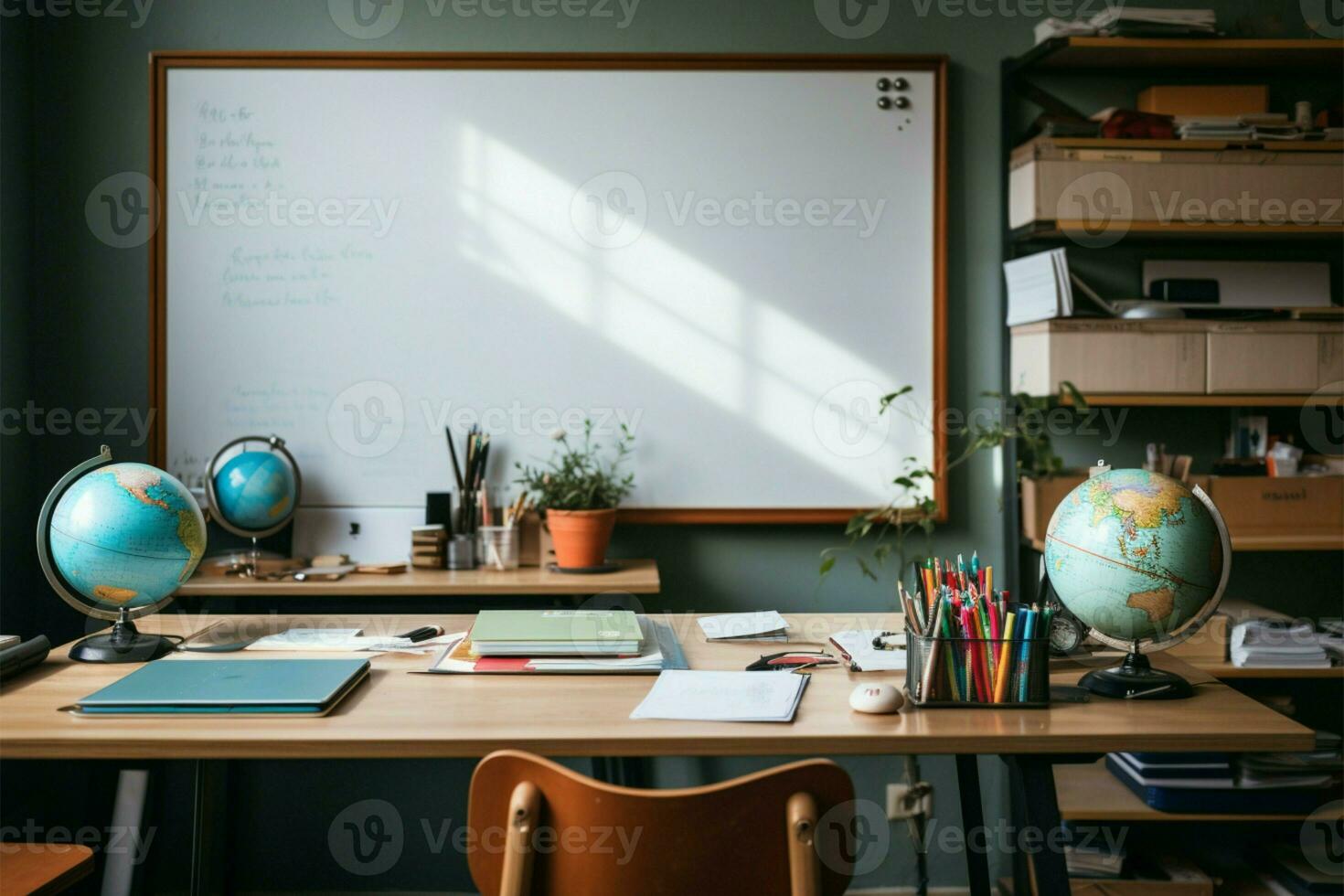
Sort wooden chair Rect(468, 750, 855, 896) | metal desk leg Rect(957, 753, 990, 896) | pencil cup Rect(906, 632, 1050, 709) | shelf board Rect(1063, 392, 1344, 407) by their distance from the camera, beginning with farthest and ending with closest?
shelf board Rect(1063, 392, 1344, 407) → metal desk leg Rect(957, 753, 990, 896) → pencil cup Rect(906, 632, 1050, 709) → wooden chair Rect(468, 750, 855, 896)

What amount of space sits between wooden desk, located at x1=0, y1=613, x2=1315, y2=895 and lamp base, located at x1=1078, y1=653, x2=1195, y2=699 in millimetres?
21

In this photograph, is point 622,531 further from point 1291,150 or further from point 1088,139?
point 1291,150

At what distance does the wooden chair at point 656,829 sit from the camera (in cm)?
120

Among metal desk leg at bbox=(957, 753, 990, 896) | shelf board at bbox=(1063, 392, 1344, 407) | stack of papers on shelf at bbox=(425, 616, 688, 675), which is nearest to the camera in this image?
stack of papers on shelf at bbox=(425, 616, 688, 675)

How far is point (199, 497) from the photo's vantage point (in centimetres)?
267

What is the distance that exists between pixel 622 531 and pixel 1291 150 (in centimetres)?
192

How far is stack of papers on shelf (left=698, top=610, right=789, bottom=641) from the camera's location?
1911 millimetres

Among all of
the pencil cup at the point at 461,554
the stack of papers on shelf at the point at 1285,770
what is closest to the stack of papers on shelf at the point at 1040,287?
the stack of papers on shelf at the point at 1285,770

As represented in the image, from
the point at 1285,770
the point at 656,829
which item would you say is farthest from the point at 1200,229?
the point at 656,829

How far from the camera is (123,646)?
1.74m

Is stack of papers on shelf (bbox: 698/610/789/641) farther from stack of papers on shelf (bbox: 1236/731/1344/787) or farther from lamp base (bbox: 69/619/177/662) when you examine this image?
stack of papers on shelf (bbox: 1236/731/1344/787)

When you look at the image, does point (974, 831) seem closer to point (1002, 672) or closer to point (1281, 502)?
point (1002, 672)

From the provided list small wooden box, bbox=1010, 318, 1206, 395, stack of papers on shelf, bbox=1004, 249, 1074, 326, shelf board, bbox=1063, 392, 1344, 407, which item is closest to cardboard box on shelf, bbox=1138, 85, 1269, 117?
stack of papers on shelf, bbox=1004, 249, 1074, 326

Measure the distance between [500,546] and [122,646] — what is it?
1012 millimetres
